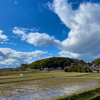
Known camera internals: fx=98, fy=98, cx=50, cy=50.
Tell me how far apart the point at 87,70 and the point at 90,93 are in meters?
36.9

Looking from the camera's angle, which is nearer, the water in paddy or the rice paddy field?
the water in paddy

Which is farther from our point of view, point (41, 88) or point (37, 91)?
point (41, 88)

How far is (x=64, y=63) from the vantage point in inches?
3521

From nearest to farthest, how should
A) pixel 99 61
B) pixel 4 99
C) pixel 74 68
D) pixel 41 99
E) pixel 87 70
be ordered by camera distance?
pixel 41 99, pixel 4 99, pixel 87 70, pixel 74 68, pixel 99 61

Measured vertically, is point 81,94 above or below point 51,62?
below

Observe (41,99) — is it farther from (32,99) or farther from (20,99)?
(20,99)

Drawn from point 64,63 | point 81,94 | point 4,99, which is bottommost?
point 4,99

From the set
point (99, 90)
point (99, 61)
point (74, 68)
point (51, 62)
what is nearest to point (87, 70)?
point (74, 68)

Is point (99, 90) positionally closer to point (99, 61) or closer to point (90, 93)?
point (90, 93)

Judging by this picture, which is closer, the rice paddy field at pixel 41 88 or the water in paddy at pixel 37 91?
the water in paddy at pixel 37 91

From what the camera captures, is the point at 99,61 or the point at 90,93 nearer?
the point at 90,93

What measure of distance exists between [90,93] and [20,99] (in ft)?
17.6

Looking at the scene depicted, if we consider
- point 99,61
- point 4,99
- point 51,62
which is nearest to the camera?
point 4,99

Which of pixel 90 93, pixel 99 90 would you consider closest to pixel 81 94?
pixel 90 93
